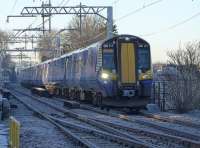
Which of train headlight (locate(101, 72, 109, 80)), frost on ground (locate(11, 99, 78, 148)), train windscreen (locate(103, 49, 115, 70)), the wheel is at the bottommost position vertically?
frost on ground (locate(11, 99, 78, 148))

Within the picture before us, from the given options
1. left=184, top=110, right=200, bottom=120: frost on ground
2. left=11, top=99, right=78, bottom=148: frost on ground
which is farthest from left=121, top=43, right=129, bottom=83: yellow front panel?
left=11, top=99, right=78, bottom=148: frost on ground

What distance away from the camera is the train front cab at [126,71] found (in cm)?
2612

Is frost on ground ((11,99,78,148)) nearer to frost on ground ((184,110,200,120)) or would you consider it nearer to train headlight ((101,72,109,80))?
train headlight ((101,72,109,80))

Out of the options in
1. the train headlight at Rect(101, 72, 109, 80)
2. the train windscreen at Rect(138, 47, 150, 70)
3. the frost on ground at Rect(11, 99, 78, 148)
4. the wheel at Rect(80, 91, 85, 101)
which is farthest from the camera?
the wheel at Rect(80, 91, 85, 101)

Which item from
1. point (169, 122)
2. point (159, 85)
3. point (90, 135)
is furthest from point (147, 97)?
point (90, 135)

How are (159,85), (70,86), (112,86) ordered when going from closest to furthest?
(112,86) < (159,85) < (70,86)

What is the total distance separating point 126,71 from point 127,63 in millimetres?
369

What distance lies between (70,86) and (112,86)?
12.8 m

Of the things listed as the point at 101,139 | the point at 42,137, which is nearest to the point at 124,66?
the point at 42,137

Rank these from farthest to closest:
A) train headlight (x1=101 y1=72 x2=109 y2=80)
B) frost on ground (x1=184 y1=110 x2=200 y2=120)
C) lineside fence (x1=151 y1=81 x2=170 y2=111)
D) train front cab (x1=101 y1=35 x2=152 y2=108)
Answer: lineside fence (x1=151 y1=81 x2=170 y2=111)
train headlight (x1=101 y1=72 x2=109 y2=80)
train front cab (x1=101 y1=35 x2=152 y2=108)
frost on ground (x1=184 y1=110 x2=200 y2=120)

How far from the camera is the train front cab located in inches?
1029

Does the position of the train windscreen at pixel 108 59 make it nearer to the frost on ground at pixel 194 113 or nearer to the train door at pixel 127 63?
the train door at pixel 127 63

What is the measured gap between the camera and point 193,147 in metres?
A: 13.0

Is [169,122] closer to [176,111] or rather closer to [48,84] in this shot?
[176,111]
